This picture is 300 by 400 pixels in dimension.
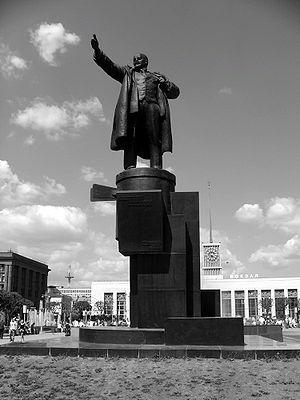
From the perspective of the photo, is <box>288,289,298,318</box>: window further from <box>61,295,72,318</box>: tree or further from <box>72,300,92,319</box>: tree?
<box>61,295,72,318</box>: tree

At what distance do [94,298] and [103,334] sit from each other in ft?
352

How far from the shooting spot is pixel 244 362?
9.56 meters

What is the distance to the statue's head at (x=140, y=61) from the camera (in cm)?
1445

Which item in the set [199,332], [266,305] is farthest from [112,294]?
[199,332]

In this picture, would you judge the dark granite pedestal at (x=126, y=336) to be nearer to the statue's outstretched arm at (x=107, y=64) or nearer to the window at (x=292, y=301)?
the statue's outstretched arm at (x=107, y=64)

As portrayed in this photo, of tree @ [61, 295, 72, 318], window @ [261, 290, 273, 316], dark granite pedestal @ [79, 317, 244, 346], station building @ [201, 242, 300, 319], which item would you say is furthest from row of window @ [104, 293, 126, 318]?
dark granite pedestal @ [79, 317, 244, 346]

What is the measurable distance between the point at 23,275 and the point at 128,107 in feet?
309

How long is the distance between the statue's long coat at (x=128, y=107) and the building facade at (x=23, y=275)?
3302 inches

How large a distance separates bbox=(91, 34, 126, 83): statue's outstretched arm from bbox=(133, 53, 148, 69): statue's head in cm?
43

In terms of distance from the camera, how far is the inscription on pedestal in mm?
12242

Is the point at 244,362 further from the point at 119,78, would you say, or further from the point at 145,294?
the point at 119,78

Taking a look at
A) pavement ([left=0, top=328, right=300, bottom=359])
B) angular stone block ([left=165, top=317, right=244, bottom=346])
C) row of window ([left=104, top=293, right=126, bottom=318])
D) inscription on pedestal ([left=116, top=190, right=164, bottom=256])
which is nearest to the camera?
pavement ([left=0, top=328, right=300, bottom=359])

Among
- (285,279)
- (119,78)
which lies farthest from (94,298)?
(119,78)

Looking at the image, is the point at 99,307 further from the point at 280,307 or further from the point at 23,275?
the point at 280,307
